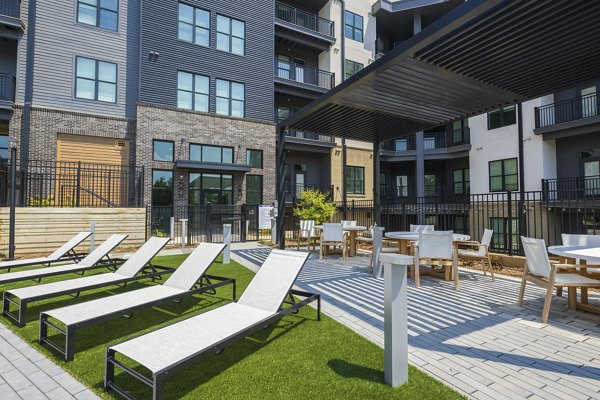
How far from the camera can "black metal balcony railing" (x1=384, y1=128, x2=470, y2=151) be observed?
21169mm

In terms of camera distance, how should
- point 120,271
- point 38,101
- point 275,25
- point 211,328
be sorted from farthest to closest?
point 275,25 → point 38,101 → point 120,271 → point 211,328

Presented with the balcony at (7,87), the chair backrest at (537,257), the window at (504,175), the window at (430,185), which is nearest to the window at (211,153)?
the balcony at (7,87)

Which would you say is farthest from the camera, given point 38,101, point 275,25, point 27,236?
point 275,25

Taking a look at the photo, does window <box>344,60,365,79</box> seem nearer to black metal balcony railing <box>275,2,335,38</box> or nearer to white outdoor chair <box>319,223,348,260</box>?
black metal balcony railing <box>275,2,335,38</box>

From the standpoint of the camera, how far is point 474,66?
6.15 metres

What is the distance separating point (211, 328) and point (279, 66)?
20180 millimetres

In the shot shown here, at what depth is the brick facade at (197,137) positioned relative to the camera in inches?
627

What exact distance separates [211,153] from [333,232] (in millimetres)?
10745

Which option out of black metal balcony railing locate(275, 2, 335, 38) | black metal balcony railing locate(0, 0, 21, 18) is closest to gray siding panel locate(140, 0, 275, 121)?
black metal balcony railing locate(275, 2, 335, 38)

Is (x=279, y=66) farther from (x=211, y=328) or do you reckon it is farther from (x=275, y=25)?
(x=211, y=328)

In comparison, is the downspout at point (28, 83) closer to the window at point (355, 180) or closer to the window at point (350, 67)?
the window at point (355, 180)

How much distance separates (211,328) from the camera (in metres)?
3.22

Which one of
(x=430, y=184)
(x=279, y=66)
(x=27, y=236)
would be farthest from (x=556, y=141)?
(x=27, y=236)

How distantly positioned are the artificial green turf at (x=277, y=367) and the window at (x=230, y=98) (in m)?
15.6
